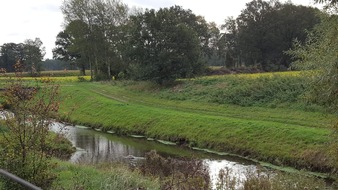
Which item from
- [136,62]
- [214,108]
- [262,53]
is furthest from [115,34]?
[214,108]

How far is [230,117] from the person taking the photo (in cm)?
2669

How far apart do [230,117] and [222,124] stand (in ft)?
6.51

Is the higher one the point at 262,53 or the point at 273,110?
the point at 262,53

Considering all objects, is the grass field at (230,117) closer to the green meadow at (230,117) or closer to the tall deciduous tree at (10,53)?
the green meadow at (230,117)

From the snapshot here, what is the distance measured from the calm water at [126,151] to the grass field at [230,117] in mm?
1267

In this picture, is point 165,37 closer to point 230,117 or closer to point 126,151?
point 230,117

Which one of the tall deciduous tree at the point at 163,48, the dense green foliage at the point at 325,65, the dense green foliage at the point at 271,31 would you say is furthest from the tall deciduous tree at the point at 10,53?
the dense green foliage at the point at 325,65

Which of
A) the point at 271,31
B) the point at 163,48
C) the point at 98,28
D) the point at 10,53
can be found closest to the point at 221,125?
the point at 163,48

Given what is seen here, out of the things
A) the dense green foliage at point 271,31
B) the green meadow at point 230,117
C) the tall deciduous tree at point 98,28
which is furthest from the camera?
the dense green foliage at point 271,31

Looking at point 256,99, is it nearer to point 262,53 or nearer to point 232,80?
point 232,80

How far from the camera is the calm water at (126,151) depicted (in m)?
18.8

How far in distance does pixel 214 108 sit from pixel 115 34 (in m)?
34.4

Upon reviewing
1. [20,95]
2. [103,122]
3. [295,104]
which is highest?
[20,95]

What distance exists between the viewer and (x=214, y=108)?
30.6 meters
